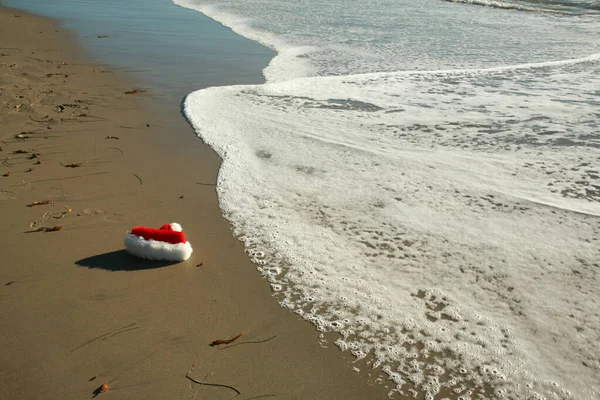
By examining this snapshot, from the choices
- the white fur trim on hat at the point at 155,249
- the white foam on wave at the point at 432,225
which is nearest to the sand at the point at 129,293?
the white fur trim on hat at the point at 155,249

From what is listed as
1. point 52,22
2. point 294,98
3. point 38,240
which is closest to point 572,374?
point 38,240

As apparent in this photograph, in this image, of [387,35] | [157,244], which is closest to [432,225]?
[157,244]

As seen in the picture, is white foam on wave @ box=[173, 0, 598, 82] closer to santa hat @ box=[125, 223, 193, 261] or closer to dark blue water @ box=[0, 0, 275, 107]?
dark blue water @ box=[0, 0, 275, 107]

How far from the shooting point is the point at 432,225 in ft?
12.9

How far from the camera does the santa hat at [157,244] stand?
11.1ft

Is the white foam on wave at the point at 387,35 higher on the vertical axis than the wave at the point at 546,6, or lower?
lower

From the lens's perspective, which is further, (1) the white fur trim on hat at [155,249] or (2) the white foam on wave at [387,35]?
(2) the white foam on wave at [387,35]

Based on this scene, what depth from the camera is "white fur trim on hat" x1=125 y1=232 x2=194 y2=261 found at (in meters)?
3.38

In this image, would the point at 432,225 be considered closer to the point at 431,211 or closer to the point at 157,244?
the point at 431,211

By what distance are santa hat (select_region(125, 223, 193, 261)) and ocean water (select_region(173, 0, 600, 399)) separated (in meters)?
0.47

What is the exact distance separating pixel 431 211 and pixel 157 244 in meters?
2.06

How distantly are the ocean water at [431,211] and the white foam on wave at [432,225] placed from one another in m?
0.01

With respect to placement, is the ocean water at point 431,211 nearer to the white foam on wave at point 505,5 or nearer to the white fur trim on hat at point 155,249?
the white fur trim on hat at point 155,249

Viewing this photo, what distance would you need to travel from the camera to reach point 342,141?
564 centimetres
